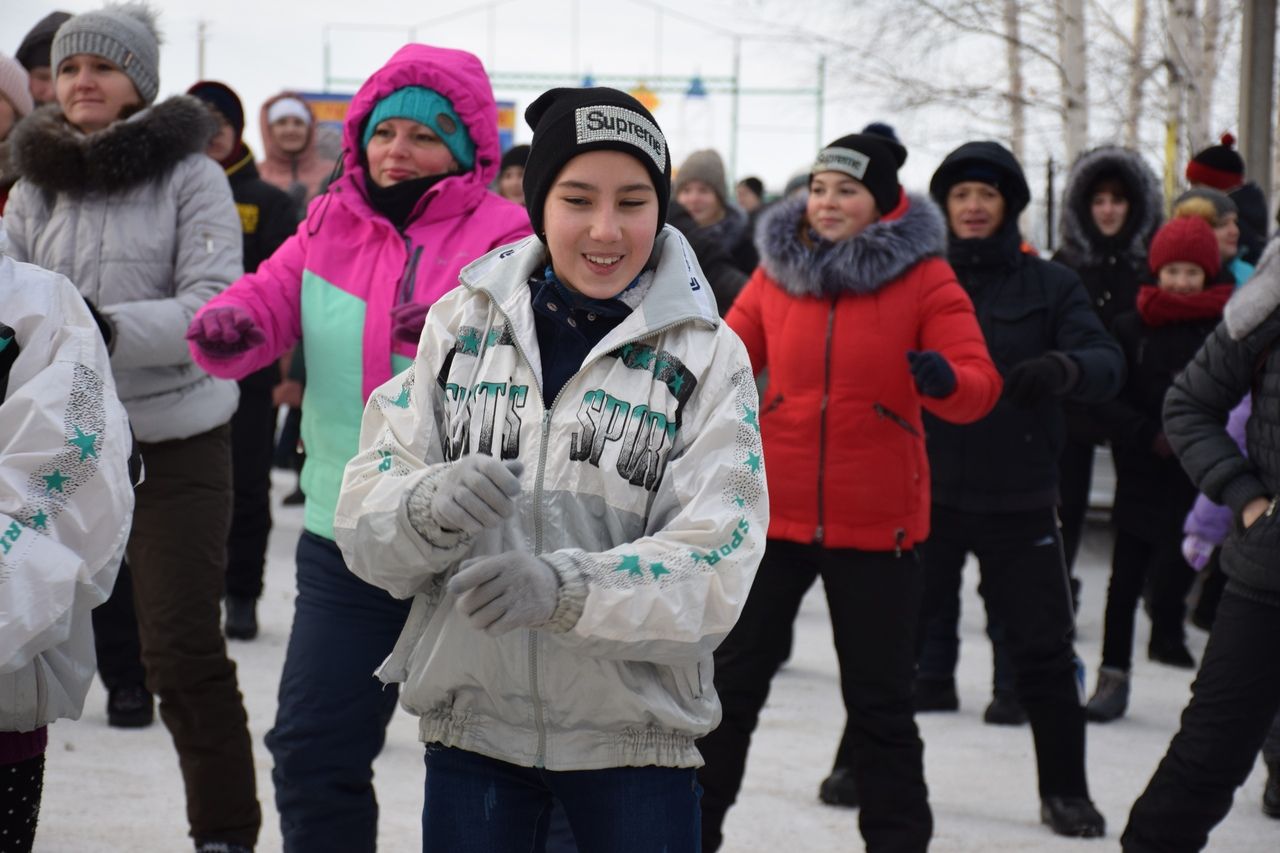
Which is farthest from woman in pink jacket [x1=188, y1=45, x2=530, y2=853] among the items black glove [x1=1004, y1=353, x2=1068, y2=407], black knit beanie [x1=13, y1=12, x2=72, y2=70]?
black knit beanie [x1=13, y1=12, x2=72, y2=70]

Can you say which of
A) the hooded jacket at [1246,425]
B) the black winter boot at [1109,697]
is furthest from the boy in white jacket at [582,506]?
the black winter boot at [1109,697]

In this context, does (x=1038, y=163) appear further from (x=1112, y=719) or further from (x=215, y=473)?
(x=215, y=473)

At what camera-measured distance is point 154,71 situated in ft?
14.6

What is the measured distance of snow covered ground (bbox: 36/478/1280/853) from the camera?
4.53m

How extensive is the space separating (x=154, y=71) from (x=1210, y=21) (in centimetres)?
1197

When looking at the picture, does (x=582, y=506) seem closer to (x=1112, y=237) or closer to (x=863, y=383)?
(x=863, y=383)

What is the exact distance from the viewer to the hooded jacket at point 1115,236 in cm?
691

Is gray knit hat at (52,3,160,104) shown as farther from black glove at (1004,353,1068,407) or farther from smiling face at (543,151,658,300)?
black glove at (1004,353,1068,407)

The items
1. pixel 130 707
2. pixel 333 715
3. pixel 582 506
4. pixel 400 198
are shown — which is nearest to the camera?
pixel 582 506

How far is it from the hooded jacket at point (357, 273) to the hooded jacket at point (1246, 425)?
1.77 m

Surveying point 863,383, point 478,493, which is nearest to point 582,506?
point 478,493

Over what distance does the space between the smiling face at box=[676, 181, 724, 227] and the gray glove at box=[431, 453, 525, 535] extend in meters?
5.50

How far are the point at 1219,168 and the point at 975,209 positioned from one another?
4175 mm

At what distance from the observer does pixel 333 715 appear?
3.27m
